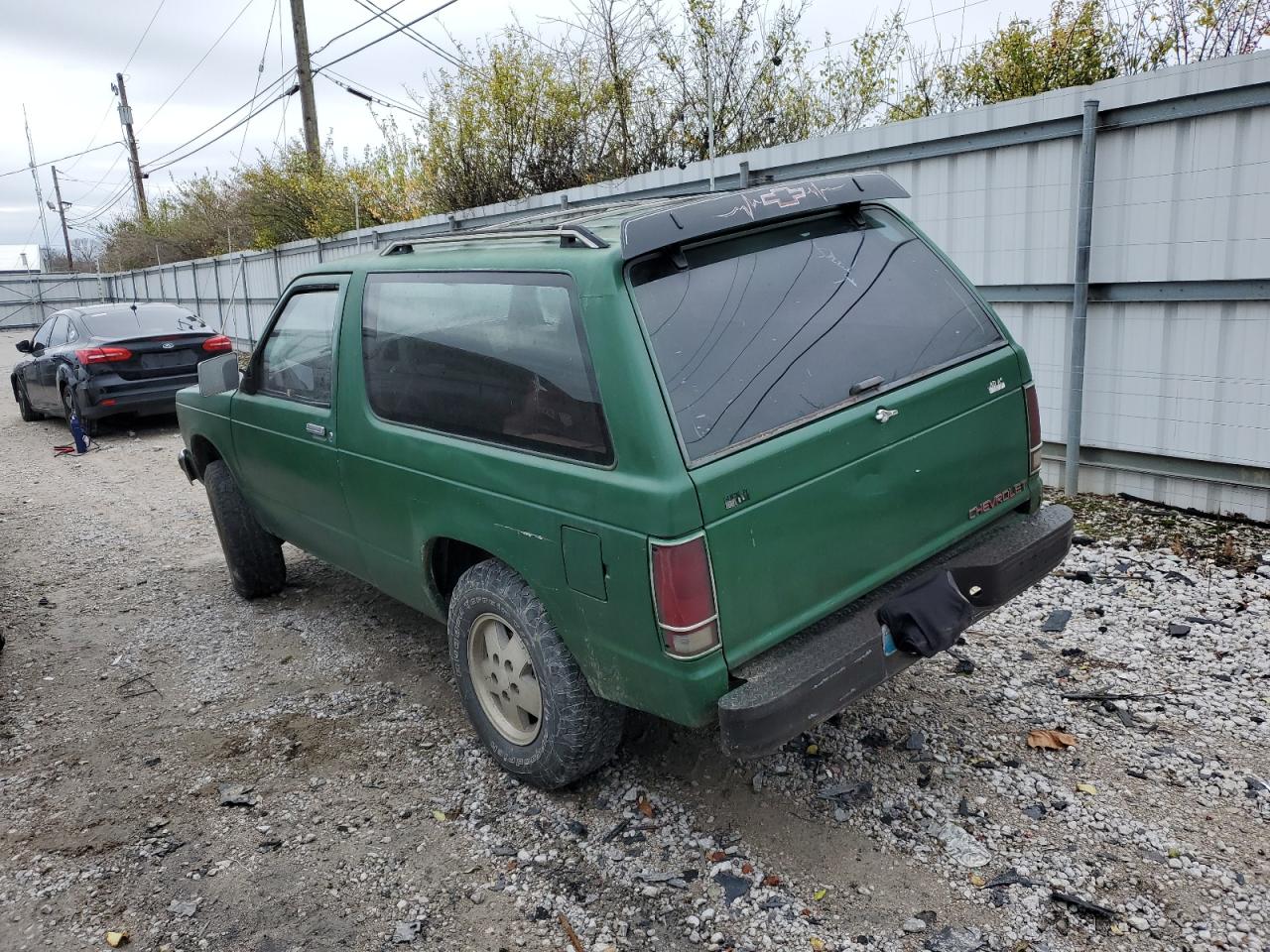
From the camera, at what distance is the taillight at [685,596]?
258 centimetres

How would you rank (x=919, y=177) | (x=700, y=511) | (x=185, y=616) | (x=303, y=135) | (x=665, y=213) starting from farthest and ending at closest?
(x=303, y=135), (x=919, y=177), (x=185, y=616), (x=665, y=213), (x=700, y=511)

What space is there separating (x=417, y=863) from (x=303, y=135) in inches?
748

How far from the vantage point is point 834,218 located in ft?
→ 11.1

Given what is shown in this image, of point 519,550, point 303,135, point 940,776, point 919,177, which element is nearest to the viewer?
point 519,550

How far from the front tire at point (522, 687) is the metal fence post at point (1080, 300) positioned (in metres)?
3.92

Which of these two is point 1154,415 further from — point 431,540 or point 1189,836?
point 431,540

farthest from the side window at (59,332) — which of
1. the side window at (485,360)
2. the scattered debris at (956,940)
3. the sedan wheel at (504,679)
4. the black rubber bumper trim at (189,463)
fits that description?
the scattered debris at (956,940)

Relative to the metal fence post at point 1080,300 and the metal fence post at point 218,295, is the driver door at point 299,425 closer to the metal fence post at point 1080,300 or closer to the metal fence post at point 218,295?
the metal fence post at point 1080,300

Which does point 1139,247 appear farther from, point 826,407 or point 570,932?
point 570,932

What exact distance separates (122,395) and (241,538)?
21.4ft

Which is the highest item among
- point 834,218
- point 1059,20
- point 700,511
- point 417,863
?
point 1059,20

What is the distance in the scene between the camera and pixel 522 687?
3.35 meters

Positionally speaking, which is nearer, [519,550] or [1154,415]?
[519,550]

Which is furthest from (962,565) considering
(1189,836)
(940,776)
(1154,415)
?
(1154,415)
